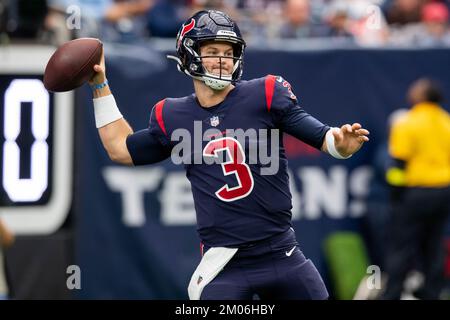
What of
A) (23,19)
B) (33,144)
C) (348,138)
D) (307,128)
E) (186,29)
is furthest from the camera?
(23,19)

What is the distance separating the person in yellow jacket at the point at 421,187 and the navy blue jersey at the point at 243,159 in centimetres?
427

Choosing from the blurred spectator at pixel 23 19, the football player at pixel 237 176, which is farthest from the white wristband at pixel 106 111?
the blurred spectator at pixel 23 19

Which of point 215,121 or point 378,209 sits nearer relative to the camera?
point 215,121

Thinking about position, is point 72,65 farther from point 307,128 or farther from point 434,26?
point 434,26

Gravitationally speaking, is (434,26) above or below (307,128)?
above

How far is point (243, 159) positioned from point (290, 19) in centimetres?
508

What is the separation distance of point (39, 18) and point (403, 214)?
3.67m

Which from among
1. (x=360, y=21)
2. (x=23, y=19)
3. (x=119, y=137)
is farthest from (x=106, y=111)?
(x=360, y=21)

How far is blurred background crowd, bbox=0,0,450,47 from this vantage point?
912 centimetres

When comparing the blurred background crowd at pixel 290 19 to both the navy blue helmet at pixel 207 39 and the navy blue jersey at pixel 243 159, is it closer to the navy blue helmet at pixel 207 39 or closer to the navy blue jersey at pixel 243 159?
the navy blue helmet at pixel 207 39

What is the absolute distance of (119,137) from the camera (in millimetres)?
5422

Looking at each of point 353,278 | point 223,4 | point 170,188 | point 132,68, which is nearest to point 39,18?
point 132,68

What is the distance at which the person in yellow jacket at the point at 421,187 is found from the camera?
9.29m

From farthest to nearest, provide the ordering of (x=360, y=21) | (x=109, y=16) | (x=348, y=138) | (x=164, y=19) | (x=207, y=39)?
(x=360, y=21)
(x=164, y=19)
(x=109, y=16)
(x=207, y=39)
(x=348, y=138)
